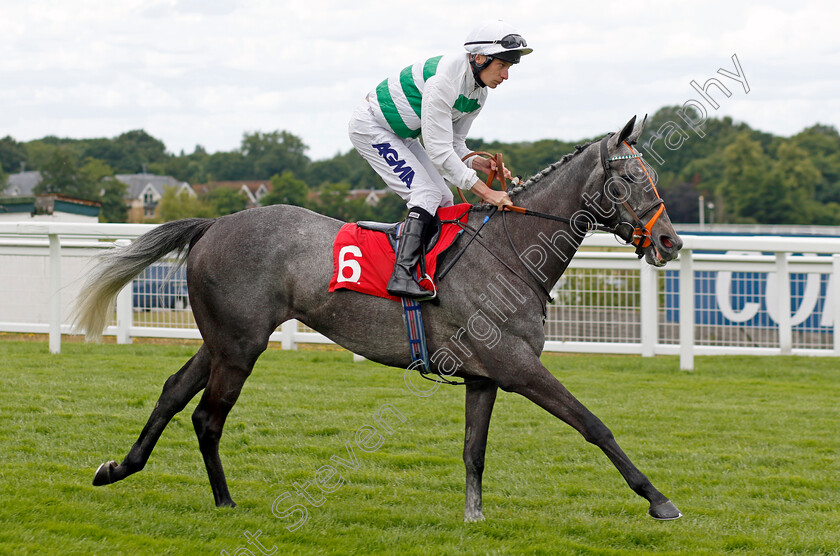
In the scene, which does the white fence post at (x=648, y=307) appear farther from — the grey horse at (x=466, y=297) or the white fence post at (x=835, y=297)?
the grey horse at (x=466, y=297)

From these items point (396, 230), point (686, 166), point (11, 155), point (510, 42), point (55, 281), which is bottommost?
point (55, 281)

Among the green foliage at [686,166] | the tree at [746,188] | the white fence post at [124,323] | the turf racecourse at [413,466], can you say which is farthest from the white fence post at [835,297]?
the tree at [746,188]

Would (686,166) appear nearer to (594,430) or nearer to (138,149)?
(138,149)

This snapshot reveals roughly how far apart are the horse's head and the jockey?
47 cm

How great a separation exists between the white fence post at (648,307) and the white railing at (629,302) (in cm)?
1

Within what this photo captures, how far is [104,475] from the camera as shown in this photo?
4336mm

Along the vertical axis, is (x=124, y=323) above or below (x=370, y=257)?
below

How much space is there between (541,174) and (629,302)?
504 cm

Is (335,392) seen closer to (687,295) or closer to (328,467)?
(328,467)

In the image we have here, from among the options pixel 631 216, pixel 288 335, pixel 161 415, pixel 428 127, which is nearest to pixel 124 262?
pixel 161 415

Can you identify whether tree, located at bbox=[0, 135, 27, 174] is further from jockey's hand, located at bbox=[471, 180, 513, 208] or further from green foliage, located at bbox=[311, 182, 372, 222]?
jockey's hand, located at bbox=[471, 180, 513, 208]

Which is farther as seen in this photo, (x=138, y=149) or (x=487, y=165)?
(x=138, y=149)

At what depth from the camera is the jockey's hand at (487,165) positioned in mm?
4371

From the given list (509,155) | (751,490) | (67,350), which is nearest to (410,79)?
(751,490)
